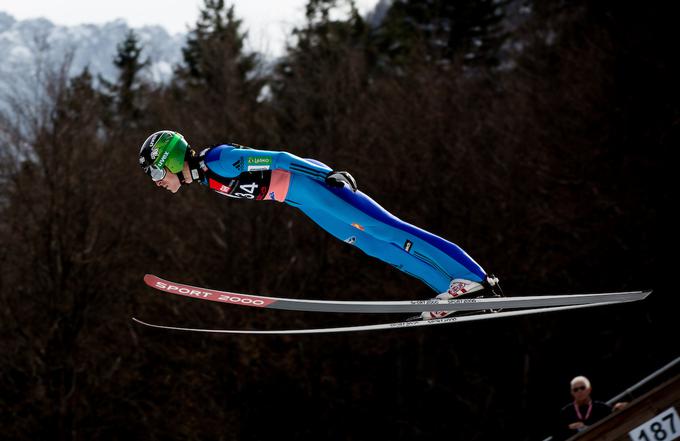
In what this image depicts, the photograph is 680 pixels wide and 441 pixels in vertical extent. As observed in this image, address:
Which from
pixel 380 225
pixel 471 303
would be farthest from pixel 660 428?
pixel 380 225

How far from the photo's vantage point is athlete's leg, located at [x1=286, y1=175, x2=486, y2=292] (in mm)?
4926

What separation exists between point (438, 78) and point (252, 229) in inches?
300

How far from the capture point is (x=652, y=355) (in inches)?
658

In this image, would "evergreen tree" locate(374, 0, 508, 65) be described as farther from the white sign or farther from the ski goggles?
the ski goggles

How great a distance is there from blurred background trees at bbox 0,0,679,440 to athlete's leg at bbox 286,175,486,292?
1324cm

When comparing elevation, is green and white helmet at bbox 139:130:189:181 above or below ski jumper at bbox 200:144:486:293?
above

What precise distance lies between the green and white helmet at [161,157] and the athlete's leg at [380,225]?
0.74 meters

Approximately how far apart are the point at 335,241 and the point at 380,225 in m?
16.5

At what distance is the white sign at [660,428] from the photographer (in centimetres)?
577

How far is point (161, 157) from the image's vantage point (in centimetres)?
481

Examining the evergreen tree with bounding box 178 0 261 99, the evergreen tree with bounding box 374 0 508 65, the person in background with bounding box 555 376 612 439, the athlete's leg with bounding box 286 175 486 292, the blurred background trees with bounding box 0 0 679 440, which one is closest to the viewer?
the athlete's leg with bounding box 286 175 486 292

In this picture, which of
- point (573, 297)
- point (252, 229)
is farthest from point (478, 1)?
point (573, 297)

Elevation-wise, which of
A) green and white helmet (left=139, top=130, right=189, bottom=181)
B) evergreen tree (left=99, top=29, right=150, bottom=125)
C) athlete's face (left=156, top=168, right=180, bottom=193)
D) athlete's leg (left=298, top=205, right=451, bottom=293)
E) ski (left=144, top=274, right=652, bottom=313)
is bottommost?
ski (left=144, top=274, right=652, bottom=313)

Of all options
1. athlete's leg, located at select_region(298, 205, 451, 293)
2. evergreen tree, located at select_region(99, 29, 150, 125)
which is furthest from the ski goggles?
evergreen tree, located at select_region(99, 29, 150, 125)
